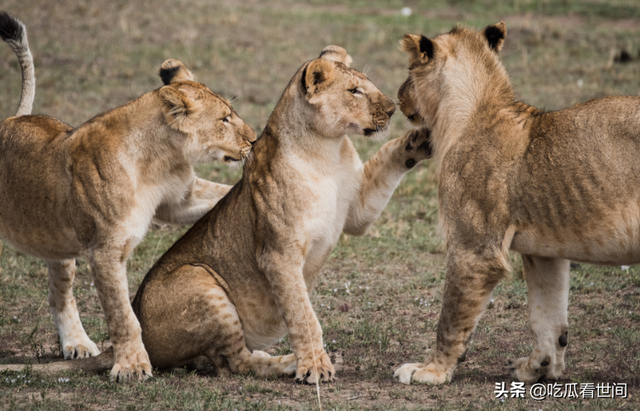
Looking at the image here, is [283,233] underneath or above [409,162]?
underneath

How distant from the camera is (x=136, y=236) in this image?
13.5ft

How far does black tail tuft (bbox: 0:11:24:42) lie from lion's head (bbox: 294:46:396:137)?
227cm

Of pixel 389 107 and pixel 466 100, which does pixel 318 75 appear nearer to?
pixel 389 107

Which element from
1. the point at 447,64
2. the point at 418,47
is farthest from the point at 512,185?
the point at 418,47

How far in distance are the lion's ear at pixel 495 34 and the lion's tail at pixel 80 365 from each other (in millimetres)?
2611

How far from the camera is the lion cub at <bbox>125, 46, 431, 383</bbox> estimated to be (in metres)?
3.94

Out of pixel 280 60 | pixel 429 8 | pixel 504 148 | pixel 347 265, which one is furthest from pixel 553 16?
pixel 504 148

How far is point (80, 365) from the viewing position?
4219 millimetres

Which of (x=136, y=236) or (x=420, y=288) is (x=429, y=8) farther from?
(x=136, y=236)

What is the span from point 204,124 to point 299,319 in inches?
45.7

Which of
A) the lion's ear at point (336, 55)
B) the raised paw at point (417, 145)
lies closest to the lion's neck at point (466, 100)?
the raised paw at point (417, 145)

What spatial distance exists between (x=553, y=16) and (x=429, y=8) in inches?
103

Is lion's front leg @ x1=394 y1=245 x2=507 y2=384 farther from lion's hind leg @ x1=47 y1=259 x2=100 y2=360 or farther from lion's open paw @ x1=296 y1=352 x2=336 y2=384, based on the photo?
lion's hind leg @ x1=47 y1=259 x2=100 y2=360

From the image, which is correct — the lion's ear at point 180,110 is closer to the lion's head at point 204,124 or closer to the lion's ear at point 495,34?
the lion's head at point 204,124
